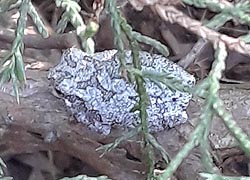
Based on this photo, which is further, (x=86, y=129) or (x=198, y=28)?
(x=86, y=129)

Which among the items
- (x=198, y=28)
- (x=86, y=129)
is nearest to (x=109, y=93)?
(x=86, y=129)

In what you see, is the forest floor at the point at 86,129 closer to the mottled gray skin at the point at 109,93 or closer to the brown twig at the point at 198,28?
the mottled gray skin at the point at 109,93

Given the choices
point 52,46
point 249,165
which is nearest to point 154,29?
point 52,46

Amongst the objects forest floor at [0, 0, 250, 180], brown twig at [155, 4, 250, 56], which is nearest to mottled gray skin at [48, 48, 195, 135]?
forest floor at [0, 0, 250, 180]

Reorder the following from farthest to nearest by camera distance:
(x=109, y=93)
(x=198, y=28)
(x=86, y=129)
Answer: (x=86, y=129)
(x=109, y=93)
(x=198, y=28)

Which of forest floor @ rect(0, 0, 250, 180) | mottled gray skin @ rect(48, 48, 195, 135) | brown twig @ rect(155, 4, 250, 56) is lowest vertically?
forest floor @ rect(0, 0, 250, 180)

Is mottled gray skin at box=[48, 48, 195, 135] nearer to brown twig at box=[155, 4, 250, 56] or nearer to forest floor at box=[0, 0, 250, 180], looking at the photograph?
forest floor at box=[0, 0, 250, 180]

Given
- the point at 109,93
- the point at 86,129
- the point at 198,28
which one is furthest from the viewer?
the point at 86,129

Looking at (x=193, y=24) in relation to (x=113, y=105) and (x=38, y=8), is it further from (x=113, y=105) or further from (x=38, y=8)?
(x=38, y=8)

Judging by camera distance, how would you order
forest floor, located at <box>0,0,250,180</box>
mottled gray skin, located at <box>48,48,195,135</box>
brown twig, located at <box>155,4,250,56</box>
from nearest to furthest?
brown twig, located at <box>155,4,250,56</box>, mottled gray skin, located at <box>48,48,195,135</box>, forest floor, located at <box>0,0,250,180</box>

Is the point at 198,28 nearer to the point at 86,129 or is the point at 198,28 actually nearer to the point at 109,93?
the point at 109,93
